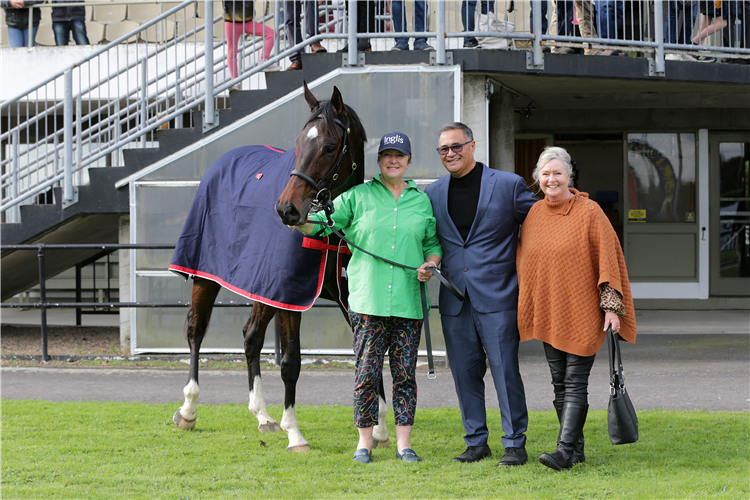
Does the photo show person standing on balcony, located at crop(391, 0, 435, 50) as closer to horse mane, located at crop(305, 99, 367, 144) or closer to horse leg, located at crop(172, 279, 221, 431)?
horse leg, located at crop(172, 279, 221, 431)

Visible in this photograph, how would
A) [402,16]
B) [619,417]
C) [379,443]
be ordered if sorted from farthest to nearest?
[402,16], [379,443], [619,417]

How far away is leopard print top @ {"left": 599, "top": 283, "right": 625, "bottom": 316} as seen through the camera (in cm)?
408

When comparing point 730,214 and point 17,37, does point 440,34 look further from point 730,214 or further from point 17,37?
point 17,37

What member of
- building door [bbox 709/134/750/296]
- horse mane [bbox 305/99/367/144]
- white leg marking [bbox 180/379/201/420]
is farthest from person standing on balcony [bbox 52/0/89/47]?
building door [bbox 709/134/750/296]

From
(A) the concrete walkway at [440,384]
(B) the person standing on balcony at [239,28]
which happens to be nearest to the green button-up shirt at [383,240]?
(A) the concrete walkway at [440,384]

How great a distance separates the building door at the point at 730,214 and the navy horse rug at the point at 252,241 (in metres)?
9.02

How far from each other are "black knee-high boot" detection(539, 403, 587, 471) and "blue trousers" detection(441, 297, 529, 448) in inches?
10.1

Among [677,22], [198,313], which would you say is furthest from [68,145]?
[677,22]

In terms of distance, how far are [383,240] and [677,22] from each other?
6.31 meters

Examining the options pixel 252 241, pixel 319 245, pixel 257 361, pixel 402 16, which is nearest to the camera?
pixel 319 245

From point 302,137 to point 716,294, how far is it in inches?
391

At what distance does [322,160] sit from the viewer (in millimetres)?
4379

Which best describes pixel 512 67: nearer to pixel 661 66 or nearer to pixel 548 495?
pixel 661 66

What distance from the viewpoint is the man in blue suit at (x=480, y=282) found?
175 inches
